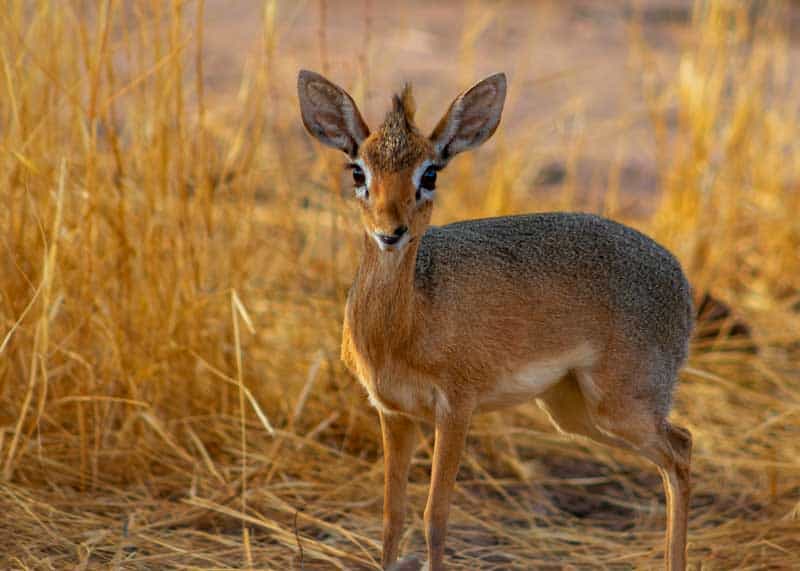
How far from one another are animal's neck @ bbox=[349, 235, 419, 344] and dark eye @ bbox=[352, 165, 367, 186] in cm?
18

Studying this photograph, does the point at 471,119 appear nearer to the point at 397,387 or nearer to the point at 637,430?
the point at 397,387

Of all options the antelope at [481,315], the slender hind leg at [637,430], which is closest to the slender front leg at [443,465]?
the antelope at [481,315]

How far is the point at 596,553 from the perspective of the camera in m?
4.57

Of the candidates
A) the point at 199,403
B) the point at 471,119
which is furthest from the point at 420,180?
the point at 199,403

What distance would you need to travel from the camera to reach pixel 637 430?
401 centimetres

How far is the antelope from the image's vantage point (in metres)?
3.60

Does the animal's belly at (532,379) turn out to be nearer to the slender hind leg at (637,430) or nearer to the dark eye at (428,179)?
the slender hind leg at (637,430)

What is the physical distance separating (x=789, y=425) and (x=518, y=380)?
2.29 meters

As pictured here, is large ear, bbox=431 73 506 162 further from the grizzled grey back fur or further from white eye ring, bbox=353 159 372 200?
the grizzled grey back fur

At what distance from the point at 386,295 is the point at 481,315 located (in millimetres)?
316

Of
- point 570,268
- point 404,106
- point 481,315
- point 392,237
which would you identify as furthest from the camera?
point 570,268

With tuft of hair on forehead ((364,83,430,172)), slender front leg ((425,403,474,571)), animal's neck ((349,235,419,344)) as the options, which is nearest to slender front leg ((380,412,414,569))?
slender front leg ((425,403,474,571))

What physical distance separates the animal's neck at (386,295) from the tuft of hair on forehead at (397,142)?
25 centimetres

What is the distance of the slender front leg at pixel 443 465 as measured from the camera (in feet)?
12.3
